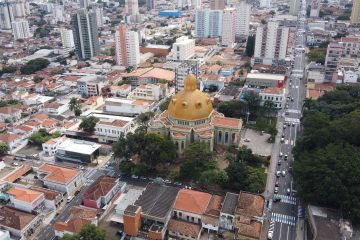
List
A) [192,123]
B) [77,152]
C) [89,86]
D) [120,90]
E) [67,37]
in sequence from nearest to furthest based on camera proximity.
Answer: [77,152]
[192,123]
[120,90]
[89,86]
[67,37]

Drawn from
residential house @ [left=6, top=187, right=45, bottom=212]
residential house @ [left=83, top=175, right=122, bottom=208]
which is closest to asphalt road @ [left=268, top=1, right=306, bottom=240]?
residential house @ [left=83, top=175, right=122, bottom=208]

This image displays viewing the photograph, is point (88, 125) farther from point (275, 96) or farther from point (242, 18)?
point (242, 18)

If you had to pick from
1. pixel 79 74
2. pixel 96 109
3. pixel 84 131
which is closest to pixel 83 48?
pixel 79 74

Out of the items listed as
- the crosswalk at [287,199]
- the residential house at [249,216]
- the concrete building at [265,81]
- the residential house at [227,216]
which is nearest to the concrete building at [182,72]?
the concrete building at [265,81]

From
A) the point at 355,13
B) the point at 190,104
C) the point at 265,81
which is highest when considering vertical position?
the point at 355,13

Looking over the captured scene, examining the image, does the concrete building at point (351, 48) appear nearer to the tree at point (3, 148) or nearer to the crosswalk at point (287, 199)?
the crosswalk at point (287, 199)

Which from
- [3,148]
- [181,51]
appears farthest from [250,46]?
[3,148]

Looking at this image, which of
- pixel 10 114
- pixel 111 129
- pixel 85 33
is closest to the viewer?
pixel 111 129

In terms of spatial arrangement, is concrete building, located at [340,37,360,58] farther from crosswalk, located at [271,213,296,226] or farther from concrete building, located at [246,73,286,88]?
crosswalk, located at [271,213,296,226]
